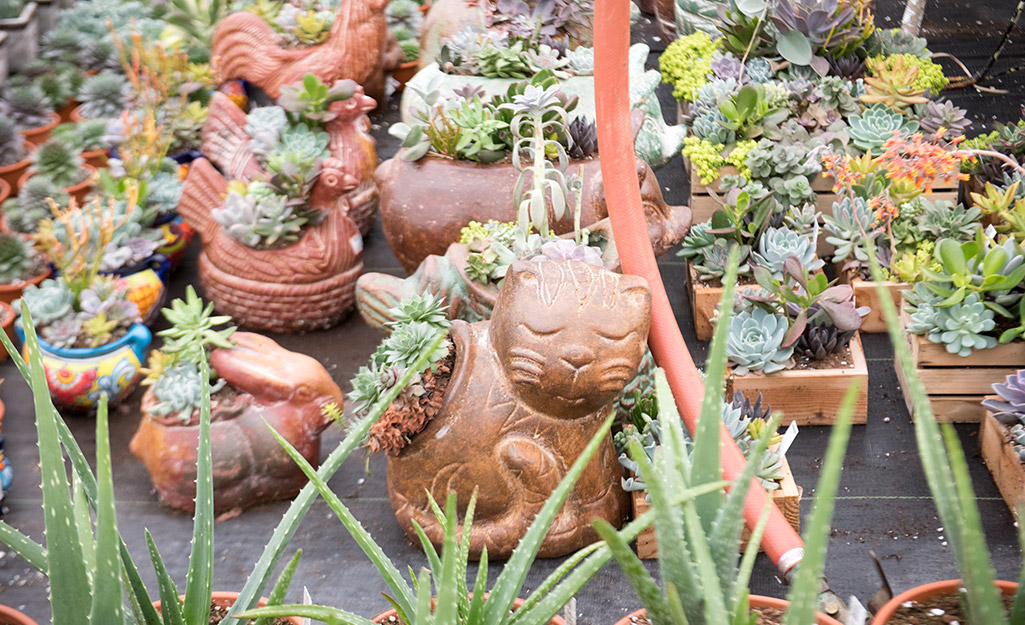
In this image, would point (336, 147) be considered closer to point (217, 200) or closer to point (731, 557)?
point (217, 200)

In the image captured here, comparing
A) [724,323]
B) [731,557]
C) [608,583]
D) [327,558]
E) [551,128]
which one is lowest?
[327,558]

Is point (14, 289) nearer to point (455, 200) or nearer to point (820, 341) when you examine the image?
point (455, 200)

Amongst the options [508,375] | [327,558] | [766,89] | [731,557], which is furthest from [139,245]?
[731,557]

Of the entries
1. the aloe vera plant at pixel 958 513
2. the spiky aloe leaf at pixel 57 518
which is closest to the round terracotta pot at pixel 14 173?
the spiky aloe leaf at pixel 57 518

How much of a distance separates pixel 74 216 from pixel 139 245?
190 mm

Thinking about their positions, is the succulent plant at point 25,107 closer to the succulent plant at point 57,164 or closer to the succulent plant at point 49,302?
the succulent plant at point 57,164

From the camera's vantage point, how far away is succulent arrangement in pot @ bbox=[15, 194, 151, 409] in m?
2.47

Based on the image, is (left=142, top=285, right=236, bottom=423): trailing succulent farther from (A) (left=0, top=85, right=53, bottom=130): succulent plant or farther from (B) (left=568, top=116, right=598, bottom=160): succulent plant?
(A) (left=0, top=85, right=53, bottom=130): succulent plant

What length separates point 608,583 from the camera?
1.97 meters

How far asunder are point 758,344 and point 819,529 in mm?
1581

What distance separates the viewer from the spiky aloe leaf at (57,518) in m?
0.93

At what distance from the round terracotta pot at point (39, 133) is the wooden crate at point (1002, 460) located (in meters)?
3.29

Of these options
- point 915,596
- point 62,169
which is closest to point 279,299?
point 62,169

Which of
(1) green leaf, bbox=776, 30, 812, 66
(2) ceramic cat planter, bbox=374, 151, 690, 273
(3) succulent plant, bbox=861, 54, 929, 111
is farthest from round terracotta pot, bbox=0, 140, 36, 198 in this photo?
(3) succulent plant, bbox=861, 54, 929, 111
